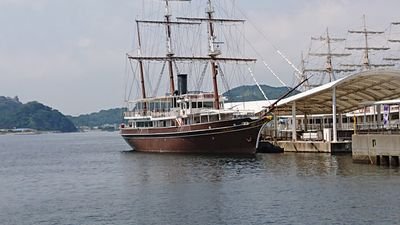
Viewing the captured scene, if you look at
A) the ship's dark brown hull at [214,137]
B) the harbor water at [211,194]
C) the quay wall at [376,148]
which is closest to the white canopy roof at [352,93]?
→ the ship's dark brown hull at [214,137]

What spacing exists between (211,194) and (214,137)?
38918mm

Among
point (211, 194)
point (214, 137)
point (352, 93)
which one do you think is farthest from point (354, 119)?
point (211, 194)

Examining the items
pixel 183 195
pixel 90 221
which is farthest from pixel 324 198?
pixel 90 221

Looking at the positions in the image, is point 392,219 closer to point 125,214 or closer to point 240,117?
point 125,214

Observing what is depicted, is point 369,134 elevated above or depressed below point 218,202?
above

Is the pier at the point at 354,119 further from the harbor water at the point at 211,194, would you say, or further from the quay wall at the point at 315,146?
the harbor water at the point at 211,194

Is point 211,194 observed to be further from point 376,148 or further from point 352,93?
point 352,93

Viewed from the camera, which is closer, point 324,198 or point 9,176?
point 324,198

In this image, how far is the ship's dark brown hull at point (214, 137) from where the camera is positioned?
80.1 meters

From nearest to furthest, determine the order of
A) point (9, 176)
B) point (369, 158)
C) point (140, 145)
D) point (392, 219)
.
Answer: point (392, 219) → point (369, 158) → point (9, 176) → point (140, 145)

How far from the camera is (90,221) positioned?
35469mm

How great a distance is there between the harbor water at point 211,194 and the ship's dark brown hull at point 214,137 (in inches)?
482

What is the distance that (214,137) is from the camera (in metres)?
82.4

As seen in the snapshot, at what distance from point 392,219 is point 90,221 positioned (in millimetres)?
14939
